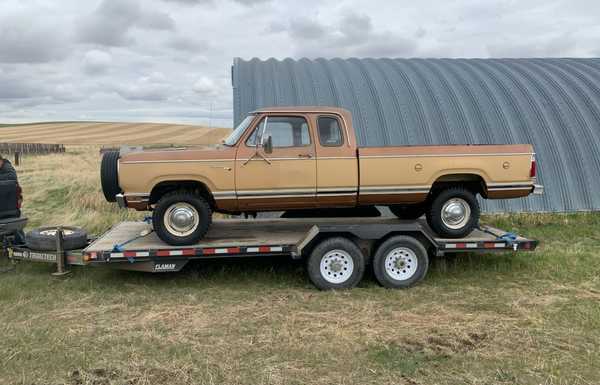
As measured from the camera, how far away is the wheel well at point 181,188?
683 centimetres

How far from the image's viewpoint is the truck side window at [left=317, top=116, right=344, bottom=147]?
6.94 metres

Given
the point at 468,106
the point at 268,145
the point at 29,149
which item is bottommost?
the point at 268,145

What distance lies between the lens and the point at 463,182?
732cm

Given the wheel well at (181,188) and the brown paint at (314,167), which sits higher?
the brown paint at (314,167)

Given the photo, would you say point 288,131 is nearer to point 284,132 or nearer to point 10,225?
point 284,132

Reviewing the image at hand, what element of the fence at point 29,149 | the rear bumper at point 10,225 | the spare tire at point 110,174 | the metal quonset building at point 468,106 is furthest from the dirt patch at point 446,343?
the fence at point 29,149

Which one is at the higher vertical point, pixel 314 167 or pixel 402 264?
pixel 314 167

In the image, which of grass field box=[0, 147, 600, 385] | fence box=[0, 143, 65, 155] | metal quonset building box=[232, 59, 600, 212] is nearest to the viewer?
grass field box=[0, 147, 600, 385]

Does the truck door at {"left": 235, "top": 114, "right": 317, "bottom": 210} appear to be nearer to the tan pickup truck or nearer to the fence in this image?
the tan pickup truck

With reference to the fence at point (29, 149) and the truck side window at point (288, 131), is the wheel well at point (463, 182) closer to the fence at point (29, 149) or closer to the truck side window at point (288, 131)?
the truck side window at point (288, 131)

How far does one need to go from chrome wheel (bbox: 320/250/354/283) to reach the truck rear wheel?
148 centimetres

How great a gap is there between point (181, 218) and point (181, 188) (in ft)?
1.47

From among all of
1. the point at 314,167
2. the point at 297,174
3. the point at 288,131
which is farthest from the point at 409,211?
the point at 288,131

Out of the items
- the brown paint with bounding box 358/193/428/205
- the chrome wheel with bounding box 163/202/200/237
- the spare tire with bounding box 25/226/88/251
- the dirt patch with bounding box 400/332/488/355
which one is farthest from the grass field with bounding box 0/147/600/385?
the brown paint with bounding box 358/193/428/205
